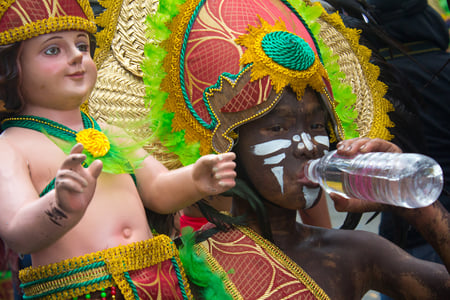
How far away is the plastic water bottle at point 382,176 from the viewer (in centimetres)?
156

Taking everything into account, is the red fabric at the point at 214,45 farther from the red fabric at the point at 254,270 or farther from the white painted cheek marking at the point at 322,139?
the red fabric at the point at 254,270

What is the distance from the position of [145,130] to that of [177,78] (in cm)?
21

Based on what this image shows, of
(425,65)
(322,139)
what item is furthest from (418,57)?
(322,139)

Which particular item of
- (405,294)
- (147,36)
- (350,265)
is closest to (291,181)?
(350,265)

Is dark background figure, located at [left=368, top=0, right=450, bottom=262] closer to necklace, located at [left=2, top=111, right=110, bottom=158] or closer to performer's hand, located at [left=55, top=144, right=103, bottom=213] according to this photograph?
necklace, located at [left=2, top=111, right=110, bottom=158]

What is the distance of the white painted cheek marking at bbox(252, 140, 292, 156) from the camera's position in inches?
72.8

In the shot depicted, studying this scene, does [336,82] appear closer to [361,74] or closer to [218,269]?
[361,74]

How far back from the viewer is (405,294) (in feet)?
6.46

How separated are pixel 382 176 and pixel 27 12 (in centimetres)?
107

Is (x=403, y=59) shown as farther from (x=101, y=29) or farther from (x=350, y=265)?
(x=101, y=29)

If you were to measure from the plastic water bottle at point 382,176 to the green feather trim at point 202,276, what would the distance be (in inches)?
17.3

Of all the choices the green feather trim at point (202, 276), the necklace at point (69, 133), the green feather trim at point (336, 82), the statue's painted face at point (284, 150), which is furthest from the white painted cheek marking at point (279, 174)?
the necklace at point (69, 133)

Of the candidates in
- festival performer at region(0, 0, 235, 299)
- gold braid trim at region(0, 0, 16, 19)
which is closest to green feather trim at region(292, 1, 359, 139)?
festival performer at region(0, 0, 235, 299)

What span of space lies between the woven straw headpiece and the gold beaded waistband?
1.63ft
